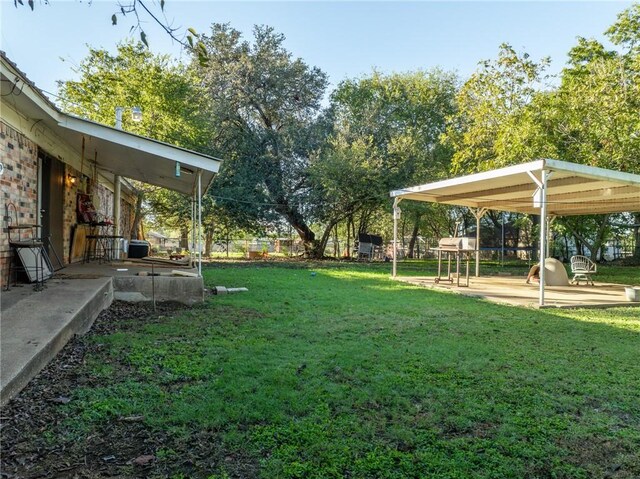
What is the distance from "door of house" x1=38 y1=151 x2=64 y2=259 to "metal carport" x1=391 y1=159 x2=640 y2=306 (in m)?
7.54

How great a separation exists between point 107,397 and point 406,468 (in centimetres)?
198

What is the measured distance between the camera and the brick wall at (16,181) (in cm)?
504

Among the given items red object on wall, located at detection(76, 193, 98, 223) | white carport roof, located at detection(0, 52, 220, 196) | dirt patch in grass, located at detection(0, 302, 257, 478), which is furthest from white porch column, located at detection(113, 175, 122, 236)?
dirt patch in grass, located at detection(0, 302, 257, 478)

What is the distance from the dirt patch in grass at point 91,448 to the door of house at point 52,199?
4.84 meters

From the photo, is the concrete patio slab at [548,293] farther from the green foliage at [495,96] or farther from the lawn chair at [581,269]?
the green foliage at [495,96]

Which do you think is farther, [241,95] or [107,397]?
[241,95]

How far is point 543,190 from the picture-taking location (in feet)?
23.3

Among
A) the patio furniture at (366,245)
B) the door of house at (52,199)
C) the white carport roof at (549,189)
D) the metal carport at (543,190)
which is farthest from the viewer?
the patio furniture at (366,245)

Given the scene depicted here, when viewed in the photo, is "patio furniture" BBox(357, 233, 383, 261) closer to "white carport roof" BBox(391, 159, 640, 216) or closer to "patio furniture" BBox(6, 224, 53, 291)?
"white carport roof" BBox(391, 159, 640, 216)

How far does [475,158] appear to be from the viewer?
51.3 ft

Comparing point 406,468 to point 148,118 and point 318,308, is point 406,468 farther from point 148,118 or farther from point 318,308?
point 148,118

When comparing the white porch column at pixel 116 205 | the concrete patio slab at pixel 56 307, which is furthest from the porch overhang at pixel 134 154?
the concrete patio slab at pixel 56 307

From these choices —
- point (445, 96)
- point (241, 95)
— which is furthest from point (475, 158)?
point (241, 95)

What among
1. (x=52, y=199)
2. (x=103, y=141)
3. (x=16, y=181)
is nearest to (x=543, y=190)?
(x=103, y=141)
